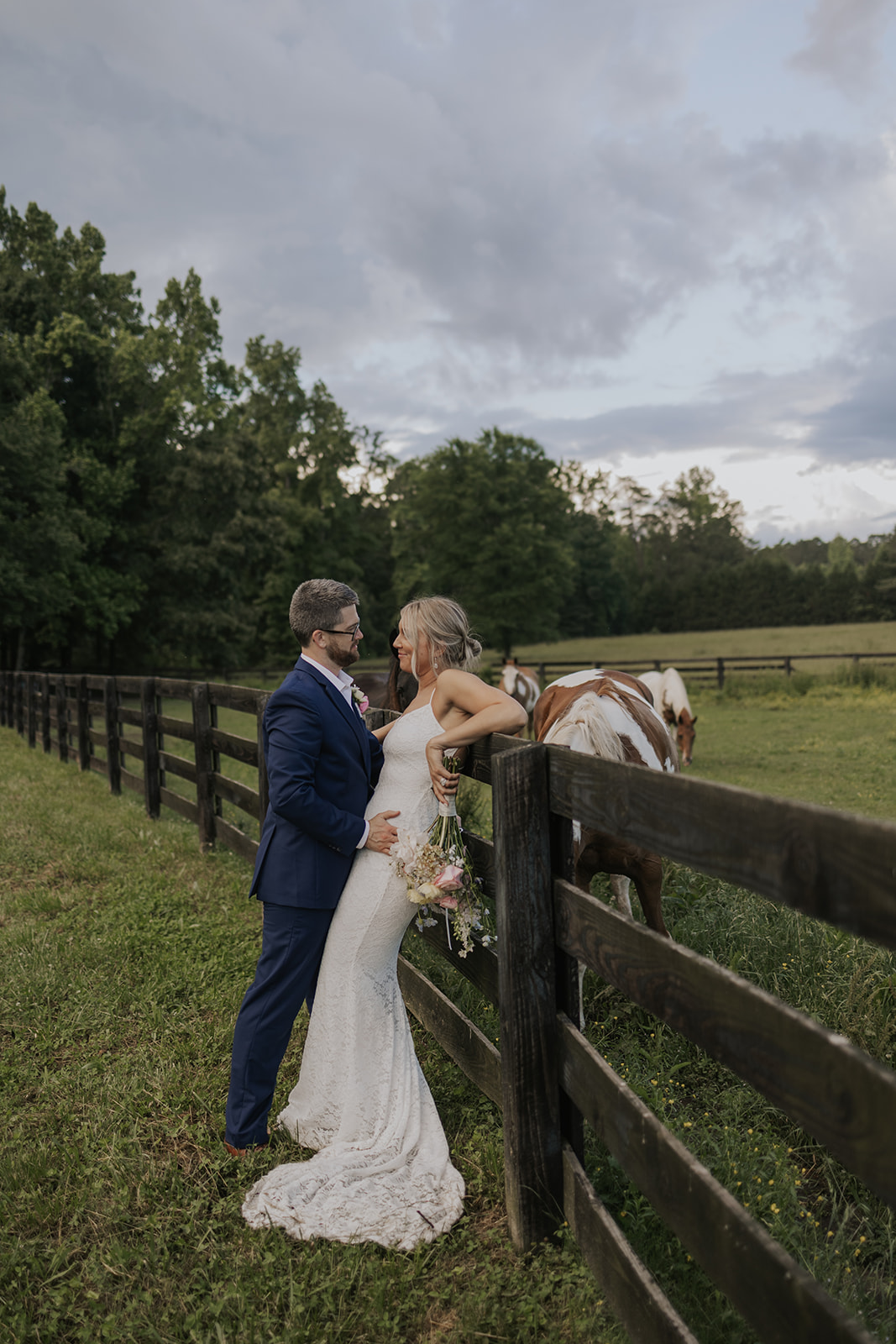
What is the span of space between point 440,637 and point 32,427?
93.1ft

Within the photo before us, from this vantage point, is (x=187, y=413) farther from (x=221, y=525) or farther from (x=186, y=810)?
(x=186, y=810)

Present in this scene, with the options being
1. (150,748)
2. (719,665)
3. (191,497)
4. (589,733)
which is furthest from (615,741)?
(191,497)

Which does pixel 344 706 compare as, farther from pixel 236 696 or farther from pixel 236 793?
pixel 236 793

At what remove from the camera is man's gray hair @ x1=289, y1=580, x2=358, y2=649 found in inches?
121

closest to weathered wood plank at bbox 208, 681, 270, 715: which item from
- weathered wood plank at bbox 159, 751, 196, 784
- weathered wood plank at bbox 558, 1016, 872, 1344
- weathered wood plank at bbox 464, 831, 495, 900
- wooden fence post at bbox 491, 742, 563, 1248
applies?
weathered wood plank at bbox 159, 751, 196, 784

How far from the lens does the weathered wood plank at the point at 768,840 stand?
3.92 feet

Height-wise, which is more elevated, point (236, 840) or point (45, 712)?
point (45, 712)

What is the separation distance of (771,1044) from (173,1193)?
220cm

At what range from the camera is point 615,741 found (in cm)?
454

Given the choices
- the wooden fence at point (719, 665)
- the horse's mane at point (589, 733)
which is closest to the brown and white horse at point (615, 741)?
the horse's mane at point (589, 733)

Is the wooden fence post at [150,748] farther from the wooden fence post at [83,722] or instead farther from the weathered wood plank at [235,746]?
the wooden fence post at [83,722]

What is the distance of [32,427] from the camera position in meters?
27.1

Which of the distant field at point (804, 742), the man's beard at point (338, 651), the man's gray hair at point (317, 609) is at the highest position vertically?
the man's gray hair at point (317, 609)

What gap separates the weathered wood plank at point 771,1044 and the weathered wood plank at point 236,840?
4299mm
